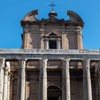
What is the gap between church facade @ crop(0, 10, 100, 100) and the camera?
33031mm

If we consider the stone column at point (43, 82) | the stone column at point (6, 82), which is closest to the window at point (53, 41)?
the stone column at point (43, 82)

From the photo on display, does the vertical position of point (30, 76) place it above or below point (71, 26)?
below

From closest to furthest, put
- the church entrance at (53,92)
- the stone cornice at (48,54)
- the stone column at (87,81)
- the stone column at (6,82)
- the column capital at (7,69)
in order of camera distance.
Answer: the stone column at (87,81) < the stone column at (6,82) < the stone cornice at (48,54) < the column capital at (7,69) < the church entrance at (53,92)

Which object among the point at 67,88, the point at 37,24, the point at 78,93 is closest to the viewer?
the point at 67,88

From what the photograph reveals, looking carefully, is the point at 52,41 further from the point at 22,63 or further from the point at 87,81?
the point at 87,81

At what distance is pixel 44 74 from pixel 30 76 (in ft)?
14.9

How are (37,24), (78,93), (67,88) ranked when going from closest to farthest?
(67,88), (78,93), (37,24)

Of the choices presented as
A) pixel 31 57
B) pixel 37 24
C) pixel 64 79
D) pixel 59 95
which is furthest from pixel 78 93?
pixel 37 24

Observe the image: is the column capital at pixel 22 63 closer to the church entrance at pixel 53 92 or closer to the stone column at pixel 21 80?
the stone column at pixel 21 80

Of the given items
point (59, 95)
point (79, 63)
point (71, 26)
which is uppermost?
point (71, 26)

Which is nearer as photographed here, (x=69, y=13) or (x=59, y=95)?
(x=59, y=95)

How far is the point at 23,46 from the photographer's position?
3884 cm

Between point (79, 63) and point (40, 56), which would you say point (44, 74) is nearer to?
point (40, 56)

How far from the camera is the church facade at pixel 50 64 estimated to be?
33.0 meters
